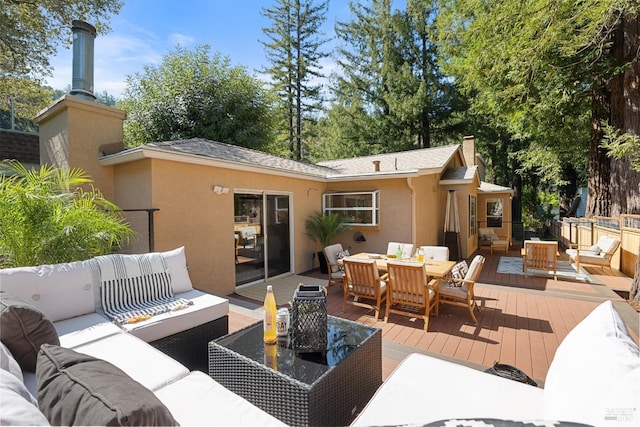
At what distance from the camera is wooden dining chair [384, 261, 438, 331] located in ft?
13.9

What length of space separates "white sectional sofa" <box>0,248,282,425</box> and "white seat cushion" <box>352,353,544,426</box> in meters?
0.69

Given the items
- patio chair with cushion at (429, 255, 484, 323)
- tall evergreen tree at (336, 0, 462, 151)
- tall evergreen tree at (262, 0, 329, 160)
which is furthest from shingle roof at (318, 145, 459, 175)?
tall evergreen tree at (262, 0, 329, 160)

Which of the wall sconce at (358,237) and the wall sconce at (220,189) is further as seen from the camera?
the wall sconce at (358,237)

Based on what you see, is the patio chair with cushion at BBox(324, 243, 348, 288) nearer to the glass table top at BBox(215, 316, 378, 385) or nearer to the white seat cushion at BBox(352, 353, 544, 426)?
the glass table top at BBox(215, 316, 378, 385)

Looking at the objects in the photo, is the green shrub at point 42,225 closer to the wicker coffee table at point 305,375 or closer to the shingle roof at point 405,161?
the wicker coffee table at point 305,375

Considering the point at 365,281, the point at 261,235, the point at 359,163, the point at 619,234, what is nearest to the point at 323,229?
the point at 261,235

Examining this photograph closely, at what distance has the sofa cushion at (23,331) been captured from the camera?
6.07 ft

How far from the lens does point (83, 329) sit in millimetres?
2701

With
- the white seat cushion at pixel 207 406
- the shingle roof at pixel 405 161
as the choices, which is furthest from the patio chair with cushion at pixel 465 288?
the shingle roof at pixel 405 161

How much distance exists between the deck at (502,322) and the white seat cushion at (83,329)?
175 cm

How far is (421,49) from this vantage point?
16359 mm

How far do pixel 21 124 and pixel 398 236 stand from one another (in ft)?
49.4

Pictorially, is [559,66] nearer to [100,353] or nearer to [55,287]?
[100,353]

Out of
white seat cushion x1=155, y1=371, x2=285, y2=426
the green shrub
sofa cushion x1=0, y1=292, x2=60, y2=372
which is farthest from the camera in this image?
the green shrub
